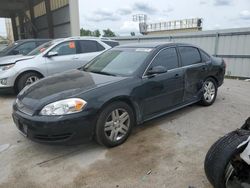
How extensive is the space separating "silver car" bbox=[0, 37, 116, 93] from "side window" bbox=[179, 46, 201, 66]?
354 centimetres

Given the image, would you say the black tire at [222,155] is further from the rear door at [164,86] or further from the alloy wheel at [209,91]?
the alloy wheel at [209,91]

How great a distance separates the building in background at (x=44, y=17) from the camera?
15848 mm

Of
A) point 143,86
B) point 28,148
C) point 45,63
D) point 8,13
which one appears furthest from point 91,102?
point 8,13

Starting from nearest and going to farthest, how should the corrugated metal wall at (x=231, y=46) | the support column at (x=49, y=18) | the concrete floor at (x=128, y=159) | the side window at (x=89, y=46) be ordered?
the concrete floor at (x=128, y=159) → the side window at (x=89, y=46) → the corrugated metal wall at (x=231, y=46) → the support column at (x=49, y=18)

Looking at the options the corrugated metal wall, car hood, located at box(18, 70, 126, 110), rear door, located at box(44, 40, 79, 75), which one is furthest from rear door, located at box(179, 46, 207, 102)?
the corrugated metal wall

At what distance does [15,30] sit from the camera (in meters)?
28.5

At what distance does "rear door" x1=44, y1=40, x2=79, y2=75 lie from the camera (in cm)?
696

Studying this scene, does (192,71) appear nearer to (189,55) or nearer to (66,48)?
(189,55)

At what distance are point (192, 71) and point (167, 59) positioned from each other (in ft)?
2.37

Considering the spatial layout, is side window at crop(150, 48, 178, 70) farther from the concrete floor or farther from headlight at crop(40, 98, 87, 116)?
headlight at crop(40, 98, 87, 116)

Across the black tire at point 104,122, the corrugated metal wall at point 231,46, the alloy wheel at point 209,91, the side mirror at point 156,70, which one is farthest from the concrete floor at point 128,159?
the corrugated metal wall at point 231,46

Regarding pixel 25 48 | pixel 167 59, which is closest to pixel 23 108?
pixel 167 59

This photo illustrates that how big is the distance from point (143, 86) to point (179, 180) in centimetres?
160

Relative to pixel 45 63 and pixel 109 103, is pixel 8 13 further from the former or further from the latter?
pixel 109 103
